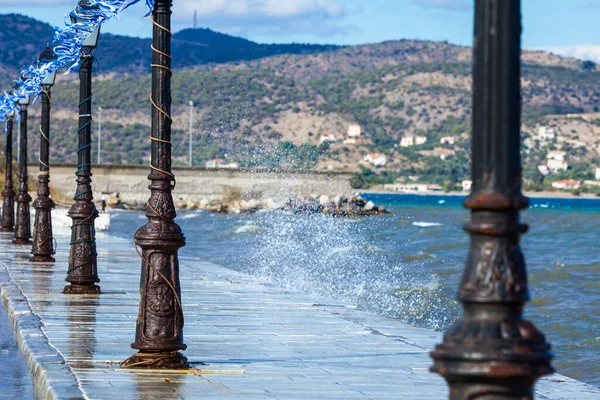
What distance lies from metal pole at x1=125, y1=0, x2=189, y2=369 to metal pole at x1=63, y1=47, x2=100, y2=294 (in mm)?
5273

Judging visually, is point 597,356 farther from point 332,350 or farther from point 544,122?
point 544,122

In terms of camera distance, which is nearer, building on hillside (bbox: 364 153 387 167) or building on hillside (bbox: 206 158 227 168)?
building on hillside (bbox: 206 158 227 168)

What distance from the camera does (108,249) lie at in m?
24.2

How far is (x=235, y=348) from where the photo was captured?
31.6ft

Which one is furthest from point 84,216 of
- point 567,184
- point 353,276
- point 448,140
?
point 567,184

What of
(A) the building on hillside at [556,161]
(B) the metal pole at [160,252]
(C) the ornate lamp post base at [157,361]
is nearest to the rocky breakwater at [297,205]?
(B) the metal pole at [160,252]

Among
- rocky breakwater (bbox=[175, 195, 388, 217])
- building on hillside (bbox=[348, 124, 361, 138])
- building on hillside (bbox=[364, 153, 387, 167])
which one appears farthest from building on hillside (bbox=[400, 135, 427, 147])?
rocky breakwater (bbox=[175, 195, 388, 217])

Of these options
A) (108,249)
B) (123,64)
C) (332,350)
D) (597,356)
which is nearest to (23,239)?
(108,249)

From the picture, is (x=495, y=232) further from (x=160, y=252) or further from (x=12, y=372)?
(x=12, y=372)

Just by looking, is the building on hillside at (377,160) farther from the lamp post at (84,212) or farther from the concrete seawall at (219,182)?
the lamp post at (84,212)

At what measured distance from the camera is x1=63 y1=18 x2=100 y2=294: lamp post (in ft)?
45.4

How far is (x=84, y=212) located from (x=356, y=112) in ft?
459

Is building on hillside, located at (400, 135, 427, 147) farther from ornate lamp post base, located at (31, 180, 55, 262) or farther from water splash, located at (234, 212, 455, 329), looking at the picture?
ornate lamp post base, located at (31, 180, 55, 262)

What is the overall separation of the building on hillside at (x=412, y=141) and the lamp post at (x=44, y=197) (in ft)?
432
